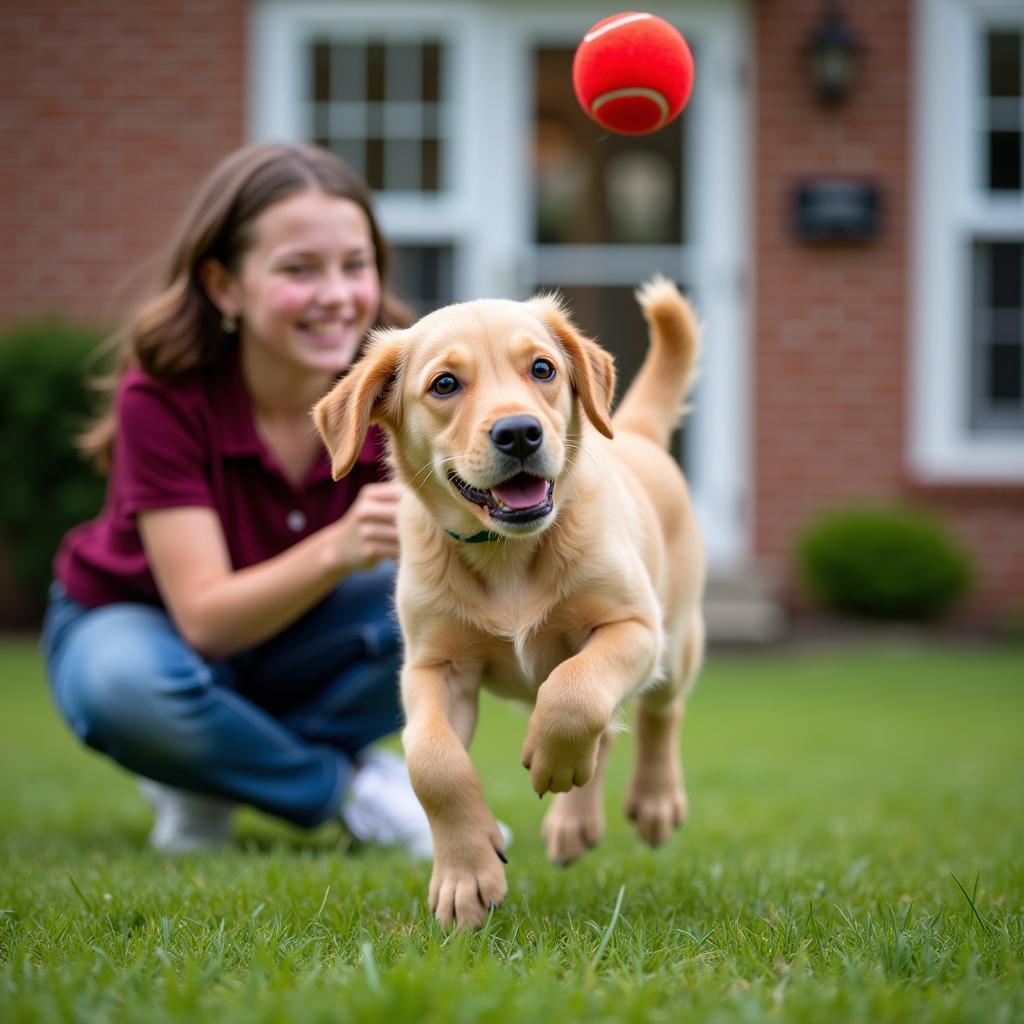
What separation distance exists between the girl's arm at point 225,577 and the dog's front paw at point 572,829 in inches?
27.1

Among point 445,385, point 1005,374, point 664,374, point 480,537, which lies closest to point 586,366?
point 445,385

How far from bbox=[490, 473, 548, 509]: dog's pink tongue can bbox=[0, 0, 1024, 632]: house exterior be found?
6267 mm

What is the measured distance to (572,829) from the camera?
2756 mm

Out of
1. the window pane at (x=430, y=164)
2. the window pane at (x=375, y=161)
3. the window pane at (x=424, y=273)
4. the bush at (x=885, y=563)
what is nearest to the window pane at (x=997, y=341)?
the bush at (x=885, y=563)

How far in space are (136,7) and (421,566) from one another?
7.63 m

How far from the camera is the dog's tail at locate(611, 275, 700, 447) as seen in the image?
3162 millimetres

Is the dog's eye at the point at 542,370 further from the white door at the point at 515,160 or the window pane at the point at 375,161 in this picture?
the window pane at the point at 375,161

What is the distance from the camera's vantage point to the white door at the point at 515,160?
8.55 metres

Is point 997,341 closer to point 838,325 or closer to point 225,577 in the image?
point 838,325

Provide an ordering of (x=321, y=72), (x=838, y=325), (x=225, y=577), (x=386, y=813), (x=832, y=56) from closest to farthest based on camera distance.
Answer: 1. (x=225, y=577)
2. (x=386, y=813)
3. (x=832, y=56)
4. (x=838, y=325)
5. (x=321, y=72)

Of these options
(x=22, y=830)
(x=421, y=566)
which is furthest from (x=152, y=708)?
(x=421, y=566)

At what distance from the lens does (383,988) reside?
63.2 inches

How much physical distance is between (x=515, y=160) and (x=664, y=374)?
19.0 ft

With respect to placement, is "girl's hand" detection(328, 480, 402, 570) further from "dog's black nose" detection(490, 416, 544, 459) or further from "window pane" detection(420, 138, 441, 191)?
"window pane" detection(420, 138, 441, 191)
